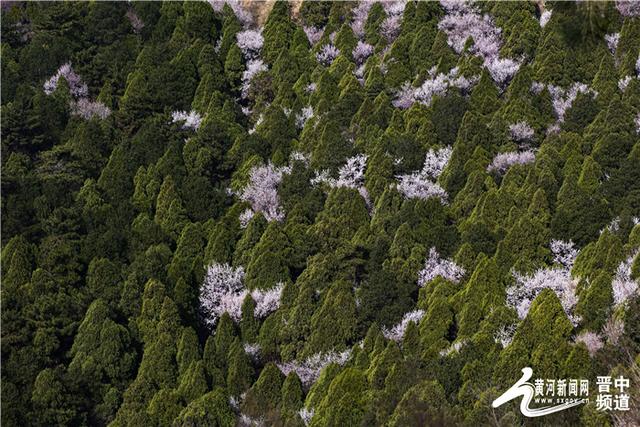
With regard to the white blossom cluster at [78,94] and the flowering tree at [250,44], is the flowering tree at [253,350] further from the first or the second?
the flowering tree at [250,44]

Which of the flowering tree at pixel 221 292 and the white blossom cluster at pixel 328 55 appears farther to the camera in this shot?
the white blossom cluster at pixel 328 55

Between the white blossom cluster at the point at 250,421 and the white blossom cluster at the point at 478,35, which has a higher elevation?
the white blossom cluster at the point at 478,35

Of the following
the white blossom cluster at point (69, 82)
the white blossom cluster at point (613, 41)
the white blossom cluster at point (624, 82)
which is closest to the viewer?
the white blossom cluster at point (624, 82)

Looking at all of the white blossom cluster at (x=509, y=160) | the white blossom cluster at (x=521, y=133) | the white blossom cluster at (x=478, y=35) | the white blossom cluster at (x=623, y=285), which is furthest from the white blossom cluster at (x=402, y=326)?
the white blossom cluster at (x=478, y=35)

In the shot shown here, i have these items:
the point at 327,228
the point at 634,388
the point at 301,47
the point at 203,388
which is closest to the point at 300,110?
the point at 301,47

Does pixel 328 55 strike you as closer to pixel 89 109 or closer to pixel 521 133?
pixel 89 109

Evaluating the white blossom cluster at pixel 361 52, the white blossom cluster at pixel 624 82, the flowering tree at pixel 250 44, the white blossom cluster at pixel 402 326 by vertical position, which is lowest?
the white blossom cluster at pixel 402 326

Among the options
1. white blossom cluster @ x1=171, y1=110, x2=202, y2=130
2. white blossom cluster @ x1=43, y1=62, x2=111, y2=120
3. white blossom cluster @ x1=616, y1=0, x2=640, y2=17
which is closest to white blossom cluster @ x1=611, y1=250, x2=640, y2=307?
white blossom cluster @ x1=616, y1=0, x2=640, y2=17

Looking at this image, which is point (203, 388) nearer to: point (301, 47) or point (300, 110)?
point (300, 110)
